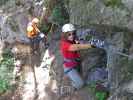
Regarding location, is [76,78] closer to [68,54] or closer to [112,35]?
[68,54]

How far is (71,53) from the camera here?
1071 centimetres

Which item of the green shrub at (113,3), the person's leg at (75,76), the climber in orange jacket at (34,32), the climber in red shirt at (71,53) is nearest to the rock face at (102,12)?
the green shrub at (113,3)

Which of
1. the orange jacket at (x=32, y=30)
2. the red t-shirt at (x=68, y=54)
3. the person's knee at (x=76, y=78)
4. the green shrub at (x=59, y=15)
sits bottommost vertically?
the person's knee at (x=76, y=78)

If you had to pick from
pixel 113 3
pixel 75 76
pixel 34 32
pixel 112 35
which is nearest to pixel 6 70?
pixel 34 32

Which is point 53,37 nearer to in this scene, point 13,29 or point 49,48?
point 49,48

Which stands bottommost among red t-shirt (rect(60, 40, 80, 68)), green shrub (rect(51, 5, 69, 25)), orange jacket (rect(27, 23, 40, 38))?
red t-shirt (rect(60, 40, 80, 68))

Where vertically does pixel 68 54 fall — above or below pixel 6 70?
above

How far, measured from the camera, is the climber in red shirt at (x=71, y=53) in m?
10.2

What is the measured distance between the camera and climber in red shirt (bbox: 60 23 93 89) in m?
10.2

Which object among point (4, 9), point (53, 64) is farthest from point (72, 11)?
point (4, 9)

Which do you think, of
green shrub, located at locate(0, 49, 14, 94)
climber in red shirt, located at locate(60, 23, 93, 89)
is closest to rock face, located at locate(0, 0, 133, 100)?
climber in red shirt, located at locate(60, 23, 93, 89)

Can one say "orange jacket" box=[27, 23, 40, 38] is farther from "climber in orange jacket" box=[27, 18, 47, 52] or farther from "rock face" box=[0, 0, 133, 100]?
"rock face" box=[0, 0, 133, 100]

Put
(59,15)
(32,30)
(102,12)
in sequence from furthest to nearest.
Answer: (32,30) → (59,15) → (102,12)

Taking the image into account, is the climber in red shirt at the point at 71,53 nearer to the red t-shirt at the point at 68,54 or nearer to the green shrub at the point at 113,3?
the red t-shirt at the point at 68,54
